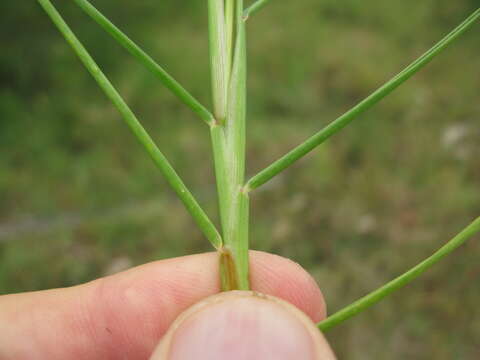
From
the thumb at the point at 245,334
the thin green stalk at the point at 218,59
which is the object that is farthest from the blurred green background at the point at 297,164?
the thin green stalk at the point at 218,59

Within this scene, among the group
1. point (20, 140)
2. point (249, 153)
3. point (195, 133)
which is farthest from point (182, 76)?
point (20, 140)

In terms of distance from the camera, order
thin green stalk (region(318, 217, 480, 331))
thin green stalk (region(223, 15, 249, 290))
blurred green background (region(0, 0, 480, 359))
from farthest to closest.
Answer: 1. blurred green background (region(0, 0, 480, 359))
2. thin green stalk (region(223, 15, 249, 290))
3. thin green stalk (region(318, 217, 480, 331))

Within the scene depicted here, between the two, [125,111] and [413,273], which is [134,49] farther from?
[413,273]

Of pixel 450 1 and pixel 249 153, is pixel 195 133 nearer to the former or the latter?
pixel 249 153

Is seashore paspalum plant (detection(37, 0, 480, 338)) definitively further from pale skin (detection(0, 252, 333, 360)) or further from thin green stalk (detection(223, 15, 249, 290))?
pale skin (detection(0, 252, 333, 360))

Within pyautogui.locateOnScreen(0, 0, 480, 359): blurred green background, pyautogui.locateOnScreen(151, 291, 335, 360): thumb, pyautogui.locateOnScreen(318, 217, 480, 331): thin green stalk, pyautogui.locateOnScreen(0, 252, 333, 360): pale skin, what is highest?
pyautogui.locateOnScreen(318, 217, 480, 331): thin green stalk

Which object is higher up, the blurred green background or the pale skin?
the pale skin

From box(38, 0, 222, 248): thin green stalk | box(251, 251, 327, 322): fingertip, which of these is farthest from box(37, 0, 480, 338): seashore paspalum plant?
box(251, 251, 327, 322): fingertip

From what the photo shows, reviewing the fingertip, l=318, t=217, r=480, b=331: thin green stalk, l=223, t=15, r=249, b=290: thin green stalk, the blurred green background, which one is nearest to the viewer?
l=318, t=217, r=480, b=331: thin green stalk

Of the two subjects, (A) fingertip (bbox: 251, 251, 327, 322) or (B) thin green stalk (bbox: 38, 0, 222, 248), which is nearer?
(B) thin green stalk (bbox: 38, 0, 222, 248)
